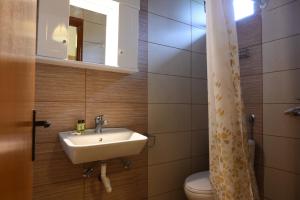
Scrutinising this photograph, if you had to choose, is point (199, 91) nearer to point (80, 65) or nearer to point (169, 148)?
point (169, 148)

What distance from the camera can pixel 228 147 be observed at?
1.43m

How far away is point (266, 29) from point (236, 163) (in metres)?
1.28

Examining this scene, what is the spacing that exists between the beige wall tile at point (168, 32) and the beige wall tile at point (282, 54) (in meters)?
0.76

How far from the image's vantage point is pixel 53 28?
1410 mm

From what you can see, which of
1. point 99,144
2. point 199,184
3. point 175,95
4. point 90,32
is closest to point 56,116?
point 99,144

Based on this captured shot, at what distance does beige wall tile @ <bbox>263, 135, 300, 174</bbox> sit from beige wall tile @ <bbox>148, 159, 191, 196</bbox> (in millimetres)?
754

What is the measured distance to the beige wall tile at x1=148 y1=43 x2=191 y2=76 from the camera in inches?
78.4

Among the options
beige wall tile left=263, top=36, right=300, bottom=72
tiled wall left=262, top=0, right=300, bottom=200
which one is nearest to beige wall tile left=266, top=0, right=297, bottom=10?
tiled wall left=262, top=0, right=300, bottom=200

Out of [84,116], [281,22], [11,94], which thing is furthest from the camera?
[281,22]

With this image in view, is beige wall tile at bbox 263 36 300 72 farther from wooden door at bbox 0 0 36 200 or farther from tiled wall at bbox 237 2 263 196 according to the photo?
wooden door at bbox 0 0 36 200

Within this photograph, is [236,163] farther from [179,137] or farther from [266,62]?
[266,62]

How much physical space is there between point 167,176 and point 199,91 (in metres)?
0.96

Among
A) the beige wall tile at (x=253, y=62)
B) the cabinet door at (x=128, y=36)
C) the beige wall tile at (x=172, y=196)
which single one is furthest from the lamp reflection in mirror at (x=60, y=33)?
the beige wall tile at (x=253, y=62)

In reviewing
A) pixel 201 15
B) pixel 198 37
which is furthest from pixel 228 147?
pixel 201 15
